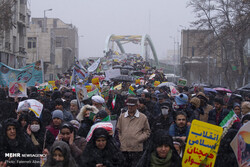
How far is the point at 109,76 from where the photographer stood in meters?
19.7

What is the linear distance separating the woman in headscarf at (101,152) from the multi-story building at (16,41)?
83.4 ft

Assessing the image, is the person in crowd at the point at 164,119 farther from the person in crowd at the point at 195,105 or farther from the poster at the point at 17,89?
the poster at the point at 17,89

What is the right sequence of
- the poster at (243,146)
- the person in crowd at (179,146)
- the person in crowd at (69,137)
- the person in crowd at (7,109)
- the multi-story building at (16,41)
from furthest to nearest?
the multi-story building at (16,41) → the person in crowd at (7,109) → the person in crowd at (69,137) → the person in crowd at (179,146) → the poster at (243,146)

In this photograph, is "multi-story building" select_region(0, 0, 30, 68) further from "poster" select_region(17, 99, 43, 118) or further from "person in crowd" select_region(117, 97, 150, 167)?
"person in crowd" select_region(117, 97, 150, 167)

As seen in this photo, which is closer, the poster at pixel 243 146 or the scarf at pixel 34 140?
the poster at pixel 243 146

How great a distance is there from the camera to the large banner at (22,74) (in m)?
14.4

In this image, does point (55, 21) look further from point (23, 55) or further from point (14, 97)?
point (14, 97)

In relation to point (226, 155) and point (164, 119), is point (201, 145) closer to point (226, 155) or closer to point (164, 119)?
point (226, 155)

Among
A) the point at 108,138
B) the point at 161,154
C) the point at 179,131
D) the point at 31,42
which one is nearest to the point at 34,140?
the point at 108,138

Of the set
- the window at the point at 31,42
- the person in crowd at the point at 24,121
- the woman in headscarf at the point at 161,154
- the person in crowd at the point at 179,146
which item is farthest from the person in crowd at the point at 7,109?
the window at the point at 31,42

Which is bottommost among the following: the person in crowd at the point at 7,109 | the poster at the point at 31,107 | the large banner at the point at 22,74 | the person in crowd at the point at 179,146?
the person in crowd at the point at 7,109

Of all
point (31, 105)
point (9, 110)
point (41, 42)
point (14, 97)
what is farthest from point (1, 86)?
point (41, 42)

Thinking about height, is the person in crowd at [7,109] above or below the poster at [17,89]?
below

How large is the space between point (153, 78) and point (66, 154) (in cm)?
2452
